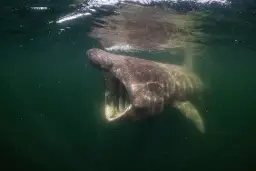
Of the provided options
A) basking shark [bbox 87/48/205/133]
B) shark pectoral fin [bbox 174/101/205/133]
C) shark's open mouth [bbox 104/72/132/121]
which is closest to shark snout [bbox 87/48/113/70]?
basking shark [bbox 87/48/205/133]

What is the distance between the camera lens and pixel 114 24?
13828 millimetres

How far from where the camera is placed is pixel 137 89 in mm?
7004

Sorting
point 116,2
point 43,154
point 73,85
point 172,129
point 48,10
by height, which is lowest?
point 73,85

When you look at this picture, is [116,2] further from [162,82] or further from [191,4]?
[162,82]

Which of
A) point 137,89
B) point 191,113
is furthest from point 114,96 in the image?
point 191,113

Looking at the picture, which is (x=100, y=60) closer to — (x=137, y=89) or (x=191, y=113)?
(x=137, y=89)

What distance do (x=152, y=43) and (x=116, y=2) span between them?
27.2 ft

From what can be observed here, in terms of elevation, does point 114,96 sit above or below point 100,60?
below

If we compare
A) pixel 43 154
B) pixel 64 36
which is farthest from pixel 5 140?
pixel 64 36

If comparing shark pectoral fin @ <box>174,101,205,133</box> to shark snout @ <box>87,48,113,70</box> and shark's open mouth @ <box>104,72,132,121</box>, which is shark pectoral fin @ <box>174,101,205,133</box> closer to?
shark's open mouth @ <box>104,72,132,121</box>

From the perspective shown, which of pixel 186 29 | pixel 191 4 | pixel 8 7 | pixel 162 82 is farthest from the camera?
pixel 186 29

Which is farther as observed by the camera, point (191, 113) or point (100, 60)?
point (191, 113)

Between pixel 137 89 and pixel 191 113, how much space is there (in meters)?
2.47

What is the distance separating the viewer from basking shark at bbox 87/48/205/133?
6.95m
